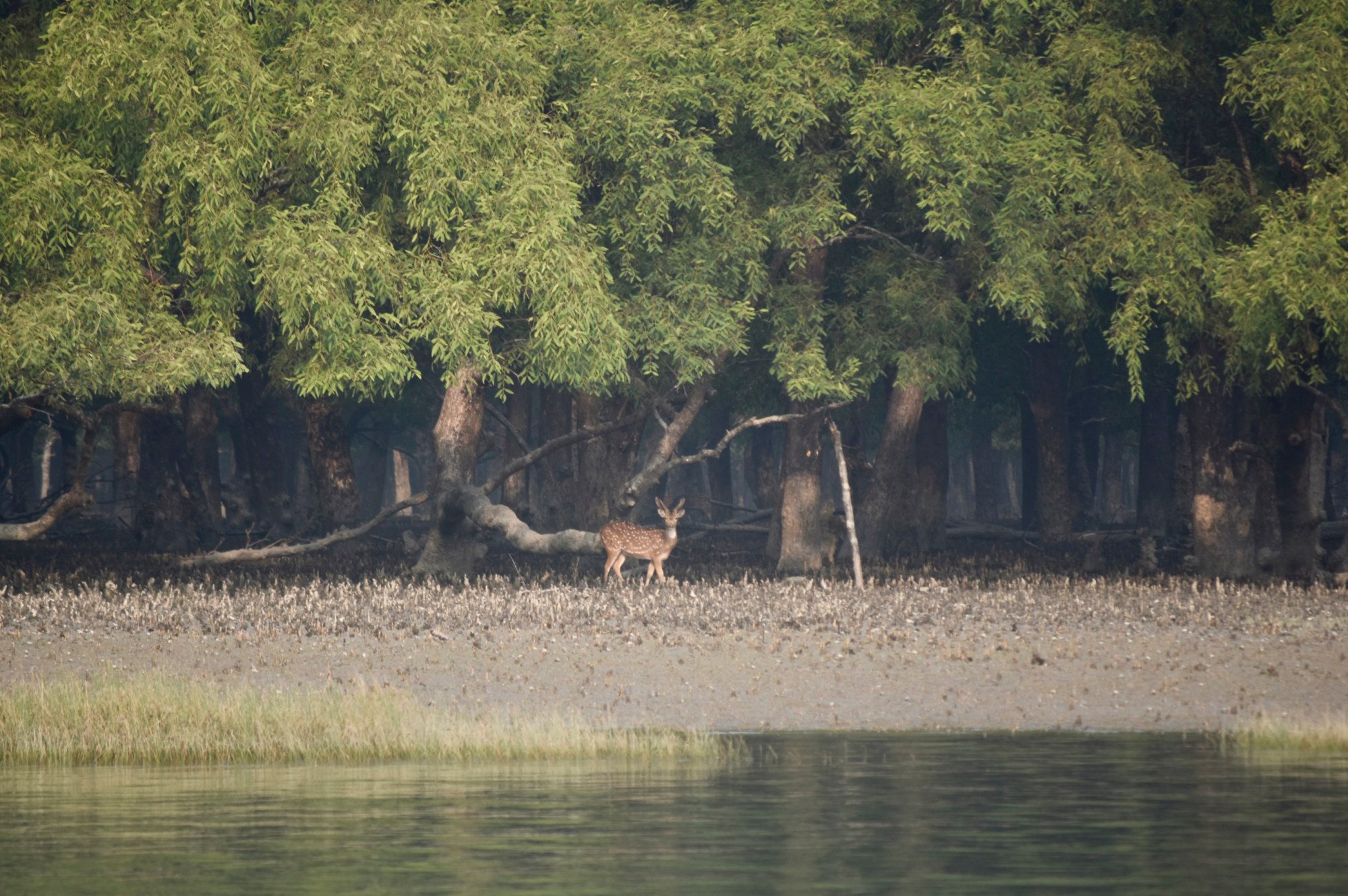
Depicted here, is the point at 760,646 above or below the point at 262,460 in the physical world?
below

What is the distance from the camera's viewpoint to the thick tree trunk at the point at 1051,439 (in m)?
47.2

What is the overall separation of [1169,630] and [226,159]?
1603 centimetres

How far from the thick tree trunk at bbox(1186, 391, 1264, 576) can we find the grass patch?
16.1 meters

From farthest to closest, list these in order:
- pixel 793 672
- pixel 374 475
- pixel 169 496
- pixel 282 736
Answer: pixel 374 475 → pixel 169 496 → pixel 793 672 → pixel 282 736

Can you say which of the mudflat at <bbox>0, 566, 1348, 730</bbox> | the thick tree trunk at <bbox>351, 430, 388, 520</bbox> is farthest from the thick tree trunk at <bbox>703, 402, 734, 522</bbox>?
the mudflat at <bbox>0, 566, 1348, 730</bbox>

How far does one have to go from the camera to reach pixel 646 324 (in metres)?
34.4

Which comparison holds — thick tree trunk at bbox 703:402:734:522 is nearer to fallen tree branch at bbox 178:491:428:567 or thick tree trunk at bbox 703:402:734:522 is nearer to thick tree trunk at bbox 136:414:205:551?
thick tree trunk at bbox 136:414:205:551

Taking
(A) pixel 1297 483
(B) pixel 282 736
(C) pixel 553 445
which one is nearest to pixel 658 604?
(C) pixel 553 445

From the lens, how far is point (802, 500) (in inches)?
1535

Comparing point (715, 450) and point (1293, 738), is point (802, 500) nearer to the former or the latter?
point (715, 450)

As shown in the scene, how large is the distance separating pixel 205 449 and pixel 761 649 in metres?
31.0

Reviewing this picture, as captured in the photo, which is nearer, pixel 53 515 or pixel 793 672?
pixel 793 672

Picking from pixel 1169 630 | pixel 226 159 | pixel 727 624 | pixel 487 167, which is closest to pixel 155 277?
pixel 226 159

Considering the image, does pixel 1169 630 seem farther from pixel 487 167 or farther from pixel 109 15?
pixel 109 15
